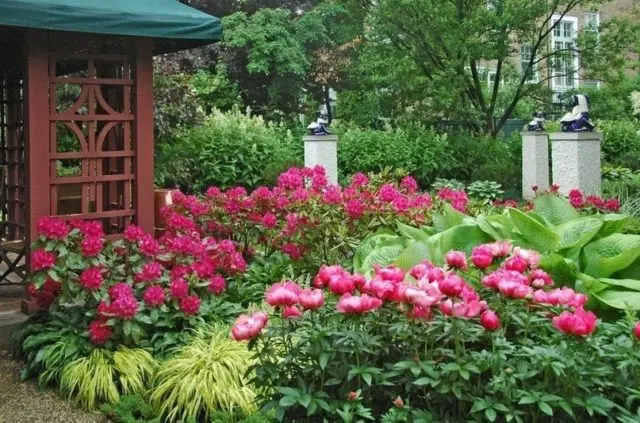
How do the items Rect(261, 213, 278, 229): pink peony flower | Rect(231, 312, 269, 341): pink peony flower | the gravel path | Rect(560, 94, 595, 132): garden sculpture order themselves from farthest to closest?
→ Rect(560, 94, 595, 132): garden sculpture < Rect(261, 213, 278, 229): pink peony flower < the gravel path < Rect(231, 312, 269, 341): pink peony flower

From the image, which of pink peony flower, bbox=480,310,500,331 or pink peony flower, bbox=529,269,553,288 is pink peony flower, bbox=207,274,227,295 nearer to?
pink peony flower, bbox=529,269,553,288

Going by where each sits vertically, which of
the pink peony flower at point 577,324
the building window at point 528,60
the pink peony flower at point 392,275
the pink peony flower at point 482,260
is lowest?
the pink peony flower at point 577,324

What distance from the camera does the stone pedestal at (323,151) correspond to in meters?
12.8

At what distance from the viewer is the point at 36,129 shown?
504cm

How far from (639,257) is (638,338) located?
1.65m

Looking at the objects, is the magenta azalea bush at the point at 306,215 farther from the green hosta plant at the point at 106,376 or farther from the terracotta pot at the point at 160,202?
the green hosta plant at the point at 106,376

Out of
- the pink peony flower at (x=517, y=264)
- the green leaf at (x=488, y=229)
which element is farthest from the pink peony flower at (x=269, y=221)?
the pink peony flower at (x=517, y=264)

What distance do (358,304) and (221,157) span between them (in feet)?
36.5

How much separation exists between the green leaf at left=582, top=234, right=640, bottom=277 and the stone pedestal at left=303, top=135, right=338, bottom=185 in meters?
8.76

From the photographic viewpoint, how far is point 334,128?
1703 centimetres

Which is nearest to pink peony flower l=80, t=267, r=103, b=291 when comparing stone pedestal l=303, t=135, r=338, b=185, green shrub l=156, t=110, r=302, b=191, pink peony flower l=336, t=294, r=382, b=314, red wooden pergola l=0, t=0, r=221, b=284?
red wooden pergola l=0, t=0, r=221, b=284

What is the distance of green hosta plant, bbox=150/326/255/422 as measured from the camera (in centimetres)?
390

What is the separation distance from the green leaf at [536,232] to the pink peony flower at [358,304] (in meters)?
1.73

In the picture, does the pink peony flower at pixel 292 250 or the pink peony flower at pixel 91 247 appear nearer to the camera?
the pink peony flower at pixel 91 247
